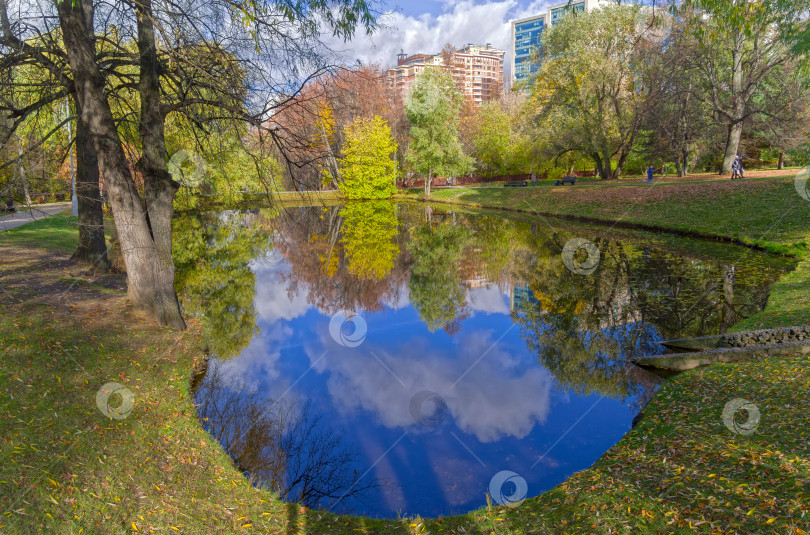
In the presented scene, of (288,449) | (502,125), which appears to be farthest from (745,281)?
(502,125)

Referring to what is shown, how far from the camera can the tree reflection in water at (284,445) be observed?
18.3ft

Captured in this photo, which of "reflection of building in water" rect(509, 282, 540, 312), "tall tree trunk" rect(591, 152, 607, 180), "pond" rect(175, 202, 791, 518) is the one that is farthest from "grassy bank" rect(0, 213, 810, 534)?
"tall tree trunk" rect(591, 152, 607, 180)

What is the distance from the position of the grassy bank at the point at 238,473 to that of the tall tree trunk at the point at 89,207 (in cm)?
535

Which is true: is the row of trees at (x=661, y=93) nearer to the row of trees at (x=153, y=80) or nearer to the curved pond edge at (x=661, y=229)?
the curved pond edge at (x=661, y=229)

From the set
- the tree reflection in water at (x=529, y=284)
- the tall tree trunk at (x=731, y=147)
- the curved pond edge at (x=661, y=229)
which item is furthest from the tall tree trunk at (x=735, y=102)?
the tree reflection in water at (x=529, y=284)

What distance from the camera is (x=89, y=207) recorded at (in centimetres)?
1202

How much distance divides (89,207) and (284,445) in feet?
31.2

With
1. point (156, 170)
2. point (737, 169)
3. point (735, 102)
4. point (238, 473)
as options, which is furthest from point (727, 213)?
point (238, 473)

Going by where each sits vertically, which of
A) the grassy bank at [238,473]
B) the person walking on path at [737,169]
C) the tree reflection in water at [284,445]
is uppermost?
the person walking on path at [737,169]

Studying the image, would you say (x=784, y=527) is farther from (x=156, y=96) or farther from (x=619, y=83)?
(x=619, y=83)

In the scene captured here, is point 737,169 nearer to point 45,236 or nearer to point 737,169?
point 737,169

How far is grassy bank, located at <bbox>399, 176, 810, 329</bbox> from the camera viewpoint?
10812mm

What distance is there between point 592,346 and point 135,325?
8981mm

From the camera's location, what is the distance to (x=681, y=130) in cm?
3005
